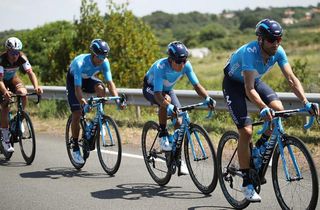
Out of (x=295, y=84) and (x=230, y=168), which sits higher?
(x=295, y=84)

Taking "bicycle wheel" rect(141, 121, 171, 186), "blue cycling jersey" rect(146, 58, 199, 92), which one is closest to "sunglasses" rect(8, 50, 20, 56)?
"bicycle wheel" rect(141, 121, 171, 186)

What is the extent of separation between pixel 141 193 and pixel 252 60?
242 centimetres

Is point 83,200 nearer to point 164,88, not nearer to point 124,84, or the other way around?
point 164,88

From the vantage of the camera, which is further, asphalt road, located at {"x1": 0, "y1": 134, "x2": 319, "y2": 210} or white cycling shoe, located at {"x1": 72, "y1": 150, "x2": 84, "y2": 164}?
white cycling shoe, located at {"x1": 72, "y1": 150, "x2": 84, "y2": 164}

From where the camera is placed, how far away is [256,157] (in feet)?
21.5

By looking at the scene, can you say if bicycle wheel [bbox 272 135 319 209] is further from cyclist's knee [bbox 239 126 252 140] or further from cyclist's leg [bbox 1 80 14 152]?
cyclist's leg [bbox 1 80 14 152]

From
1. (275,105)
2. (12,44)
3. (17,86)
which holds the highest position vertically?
(12,44)

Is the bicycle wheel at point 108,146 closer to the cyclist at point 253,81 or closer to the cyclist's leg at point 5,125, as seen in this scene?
the cyclist's leg at point 5,125

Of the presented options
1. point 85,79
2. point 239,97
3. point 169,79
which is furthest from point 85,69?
point 239,97

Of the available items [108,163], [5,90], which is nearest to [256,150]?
[108,163]

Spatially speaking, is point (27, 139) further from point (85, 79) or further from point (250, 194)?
point (250, 194)

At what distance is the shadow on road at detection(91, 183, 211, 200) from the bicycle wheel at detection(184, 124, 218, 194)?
184 mm

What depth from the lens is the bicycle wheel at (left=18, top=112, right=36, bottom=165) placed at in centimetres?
983

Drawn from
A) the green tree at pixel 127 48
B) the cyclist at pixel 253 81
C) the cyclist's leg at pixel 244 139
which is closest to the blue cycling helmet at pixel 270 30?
the cyclist at pixel 253 81
